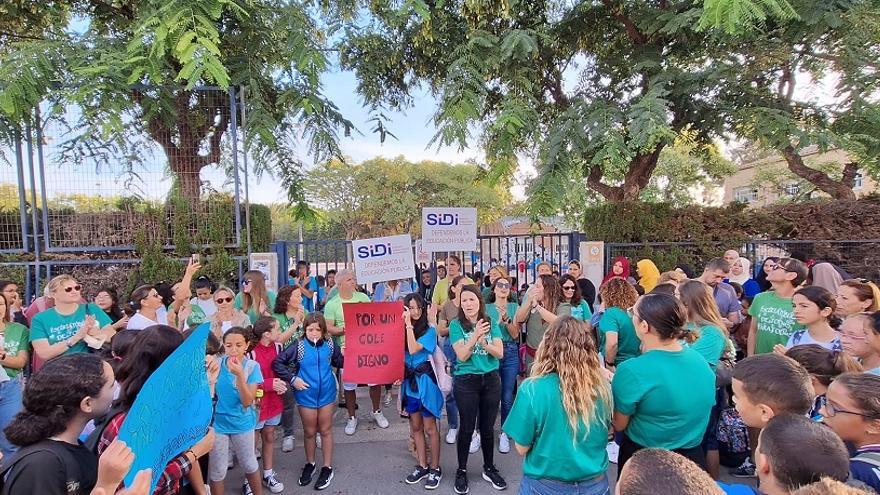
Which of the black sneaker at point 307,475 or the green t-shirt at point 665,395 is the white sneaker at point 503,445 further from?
the green t-shirt at point 665,395

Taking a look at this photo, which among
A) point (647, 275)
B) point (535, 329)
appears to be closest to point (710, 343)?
point (535, 329)

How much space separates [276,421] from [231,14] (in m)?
6.47

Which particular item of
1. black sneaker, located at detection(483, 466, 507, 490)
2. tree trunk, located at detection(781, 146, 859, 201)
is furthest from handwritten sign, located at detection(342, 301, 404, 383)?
tree trunk, located at detection(781, 146, 859, 201)

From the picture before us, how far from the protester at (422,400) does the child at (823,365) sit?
2.72 metres

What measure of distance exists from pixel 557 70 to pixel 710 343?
867 cm

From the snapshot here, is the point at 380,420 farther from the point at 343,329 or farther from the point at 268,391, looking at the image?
the point at 268,391

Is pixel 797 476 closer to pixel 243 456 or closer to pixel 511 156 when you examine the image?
pixel 243 456

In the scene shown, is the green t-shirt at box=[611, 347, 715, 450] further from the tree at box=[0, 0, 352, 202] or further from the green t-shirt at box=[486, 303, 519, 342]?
the tree at box=[0, 0, 352, 202]

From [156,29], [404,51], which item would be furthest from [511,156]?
[156,29]

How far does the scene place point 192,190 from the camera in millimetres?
7438

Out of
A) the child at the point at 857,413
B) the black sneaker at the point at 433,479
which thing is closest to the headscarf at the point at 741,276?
the black sneaker at the point at 433,479

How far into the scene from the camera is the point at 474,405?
3939 millimetres

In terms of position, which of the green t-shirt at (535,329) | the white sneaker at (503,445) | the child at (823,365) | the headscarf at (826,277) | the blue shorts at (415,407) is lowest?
the white sneaker at (503,445)

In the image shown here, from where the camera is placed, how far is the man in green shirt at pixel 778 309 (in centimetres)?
418
